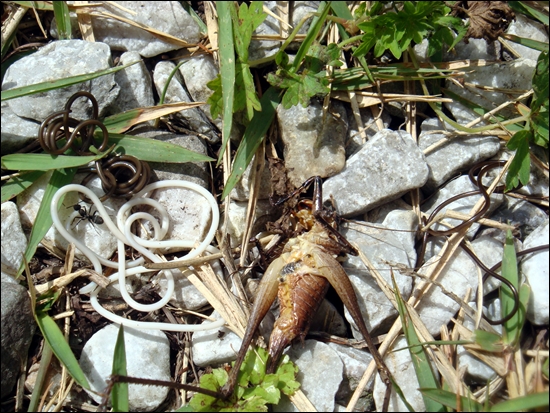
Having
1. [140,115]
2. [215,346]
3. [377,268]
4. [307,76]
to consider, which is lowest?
[215,346]

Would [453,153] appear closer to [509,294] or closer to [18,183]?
[509,294]

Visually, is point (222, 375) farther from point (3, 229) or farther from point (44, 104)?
point (44, 104)

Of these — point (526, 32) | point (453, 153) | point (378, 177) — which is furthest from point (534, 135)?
point (378, 177)

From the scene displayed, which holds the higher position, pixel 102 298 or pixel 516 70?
pixel 516 70

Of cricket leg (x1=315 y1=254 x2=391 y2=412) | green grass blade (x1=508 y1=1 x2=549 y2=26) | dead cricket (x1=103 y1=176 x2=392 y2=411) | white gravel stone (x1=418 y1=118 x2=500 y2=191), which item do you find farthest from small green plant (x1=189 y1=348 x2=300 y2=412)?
green grass blade (x1=508 y1=1 x2=549 y2=26)

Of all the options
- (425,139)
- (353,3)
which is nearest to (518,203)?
(425,139)

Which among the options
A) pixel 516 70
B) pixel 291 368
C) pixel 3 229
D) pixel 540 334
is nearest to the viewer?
pixel 540 334
